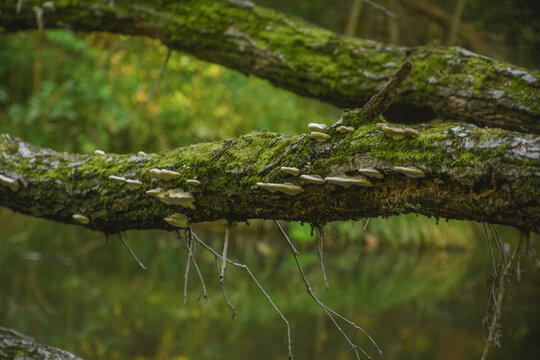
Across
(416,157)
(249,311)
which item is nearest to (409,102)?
(416,157)

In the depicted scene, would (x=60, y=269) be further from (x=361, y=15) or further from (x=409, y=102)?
(x=361, y=15)

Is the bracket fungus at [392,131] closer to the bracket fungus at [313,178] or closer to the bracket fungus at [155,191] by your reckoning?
the bracket fungus at [313,178]

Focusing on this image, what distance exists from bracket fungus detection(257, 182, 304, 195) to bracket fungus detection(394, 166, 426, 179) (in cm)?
28

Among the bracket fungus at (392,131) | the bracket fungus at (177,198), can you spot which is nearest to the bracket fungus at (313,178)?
the bracket fungus at (392,131)

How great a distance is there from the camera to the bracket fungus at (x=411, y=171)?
47.3 inches

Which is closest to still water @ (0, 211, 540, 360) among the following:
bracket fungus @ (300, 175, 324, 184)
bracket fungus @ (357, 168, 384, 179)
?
bracket fungus @ (300, 175, 324, 184)

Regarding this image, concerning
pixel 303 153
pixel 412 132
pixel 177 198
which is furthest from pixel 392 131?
pixel 177 198

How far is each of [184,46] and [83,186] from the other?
129cm

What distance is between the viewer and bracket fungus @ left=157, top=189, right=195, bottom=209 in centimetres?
151

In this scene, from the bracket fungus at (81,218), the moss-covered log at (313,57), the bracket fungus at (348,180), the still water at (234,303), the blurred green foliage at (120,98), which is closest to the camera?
the bracket fungus at (348,180)

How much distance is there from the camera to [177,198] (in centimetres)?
152

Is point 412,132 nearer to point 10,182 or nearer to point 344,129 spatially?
point 344,129

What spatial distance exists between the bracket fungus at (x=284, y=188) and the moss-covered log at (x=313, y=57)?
1182 mm

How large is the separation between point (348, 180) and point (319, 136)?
0.56 ft
